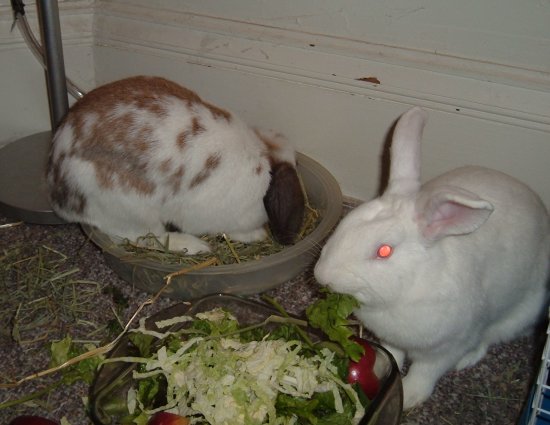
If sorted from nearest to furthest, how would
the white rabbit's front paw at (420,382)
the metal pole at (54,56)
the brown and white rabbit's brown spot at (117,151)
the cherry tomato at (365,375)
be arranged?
the cherry tomato at (365,375) → the white rabbit's front paw at (420,382) → the brown and white rabbit's brown spot at (117,151) → the metal pole at (54,56)

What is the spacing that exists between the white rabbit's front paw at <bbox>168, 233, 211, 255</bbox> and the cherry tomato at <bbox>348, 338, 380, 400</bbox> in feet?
2.91

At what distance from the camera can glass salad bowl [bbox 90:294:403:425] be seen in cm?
132

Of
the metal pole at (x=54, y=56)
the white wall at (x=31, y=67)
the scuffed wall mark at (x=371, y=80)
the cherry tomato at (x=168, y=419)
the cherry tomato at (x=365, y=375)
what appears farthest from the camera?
the white wall at (x=31, y=67)

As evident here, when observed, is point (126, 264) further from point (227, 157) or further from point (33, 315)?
point (227, 157)

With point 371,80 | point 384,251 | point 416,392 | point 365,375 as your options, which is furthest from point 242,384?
point 371,80

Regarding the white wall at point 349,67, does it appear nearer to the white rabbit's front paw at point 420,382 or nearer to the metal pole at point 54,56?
the metal pole at point 54,56

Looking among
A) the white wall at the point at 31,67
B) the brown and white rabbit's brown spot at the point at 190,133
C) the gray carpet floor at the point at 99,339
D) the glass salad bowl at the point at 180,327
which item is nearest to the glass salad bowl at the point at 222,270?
the gray carpet floor at the point at 99,339

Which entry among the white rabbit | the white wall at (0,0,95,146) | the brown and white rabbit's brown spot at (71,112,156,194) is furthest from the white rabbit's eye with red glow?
the white wall at (0,0,95,146)

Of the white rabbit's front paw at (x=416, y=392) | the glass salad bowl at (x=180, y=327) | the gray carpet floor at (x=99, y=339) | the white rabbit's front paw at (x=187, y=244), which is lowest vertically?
the gray carpet floor at (x=99, y=339)

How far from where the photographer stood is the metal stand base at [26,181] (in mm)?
2303

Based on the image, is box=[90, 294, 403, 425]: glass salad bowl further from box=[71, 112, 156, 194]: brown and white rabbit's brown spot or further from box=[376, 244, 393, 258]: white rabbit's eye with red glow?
box=[71, 112, 156, 194]: brown and white rabbit's brown spot

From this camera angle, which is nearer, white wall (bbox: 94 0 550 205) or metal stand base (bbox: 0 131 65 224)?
white wall (bbox: 94 0 550 205)

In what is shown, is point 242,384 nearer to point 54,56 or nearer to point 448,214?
point 448,214

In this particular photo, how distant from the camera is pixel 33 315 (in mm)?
1955
